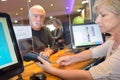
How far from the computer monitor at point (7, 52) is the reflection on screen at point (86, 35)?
4.20 ft

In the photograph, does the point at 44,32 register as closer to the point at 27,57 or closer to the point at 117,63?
the point at 27,57

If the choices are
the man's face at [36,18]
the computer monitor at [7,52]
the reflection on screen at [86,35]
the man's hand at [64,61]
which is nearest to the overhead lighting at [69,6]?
the man's face at [36,18]

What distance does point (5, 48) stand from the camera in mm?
1054

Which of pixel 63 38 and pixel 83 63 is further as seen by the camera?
pixel 63 38

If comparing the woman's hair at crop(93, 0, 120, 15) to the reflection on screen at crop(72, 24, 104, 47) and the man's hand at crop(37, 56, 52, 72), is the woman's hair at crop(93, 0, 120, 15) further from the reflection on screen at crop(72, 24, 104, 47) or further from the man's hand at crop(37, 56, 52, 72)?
the reflection on screen at crop(72, 24, 104, 47)

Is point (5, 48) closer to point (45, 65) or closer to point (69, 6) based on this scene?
point (45, 65)

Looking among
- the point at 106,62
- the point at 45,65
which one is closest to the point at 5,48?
the point at 45,65

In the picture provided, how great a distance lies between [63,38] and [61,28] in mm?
138

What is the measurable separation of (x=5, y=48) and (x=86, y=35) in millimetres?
1457

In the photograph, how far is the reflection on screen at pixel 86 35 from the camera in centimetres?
237

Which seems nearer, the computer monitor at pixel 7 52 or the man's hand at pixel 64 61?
the computer monitor at pixel 7 52

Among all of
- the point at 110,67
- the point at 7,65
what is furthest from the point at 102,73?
the point at 7,65

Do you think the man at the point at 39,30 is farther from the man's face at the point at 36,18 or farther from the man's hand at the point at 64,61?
the man's hand at the point at 64,61

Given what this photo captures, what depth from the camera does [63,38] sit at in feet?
9.16
